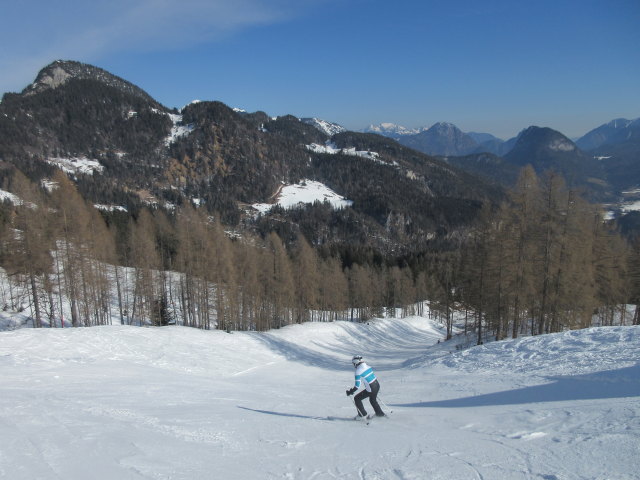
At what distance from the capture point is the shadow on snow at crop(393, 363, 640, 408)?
1005 cm

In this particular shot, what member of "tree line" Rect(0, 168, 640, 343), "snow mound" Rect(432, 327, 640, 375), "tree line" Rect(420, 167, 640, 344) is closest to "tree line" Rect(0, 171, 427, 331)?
"tree line" Rect(0, 168, 640, 343)

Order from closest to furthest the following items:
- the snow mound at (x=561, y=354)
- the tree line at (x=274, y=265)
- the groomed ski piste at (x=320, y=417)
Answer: the groomed ski piste at (x=320, y=417) < the snow mound at (x=561, y=354) < the tree line at (x=274, y=265)

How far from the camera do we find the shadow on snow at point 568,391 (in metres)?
10.0

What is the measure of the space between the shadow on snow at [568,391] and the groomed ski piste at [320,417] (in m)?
0.05

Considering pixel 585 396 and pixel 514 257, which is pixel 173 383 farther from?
pixel 514 257

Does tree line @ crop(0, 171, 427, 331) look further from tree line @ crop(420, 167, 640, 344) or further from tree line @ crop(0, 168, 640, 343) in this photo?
tree line @ crop(420, 167, 640, 344)

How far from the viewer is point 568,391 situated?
1074cm

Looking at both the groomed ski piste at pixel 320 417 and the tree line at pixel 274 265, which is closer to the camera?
the groomed ski piste at pixel 320 417

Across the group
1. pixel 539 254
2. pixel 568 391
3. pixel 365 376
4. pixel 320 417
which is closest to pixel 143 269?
pixel 320 417

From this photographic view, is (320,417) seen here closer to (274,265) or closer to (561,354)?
(561,354)

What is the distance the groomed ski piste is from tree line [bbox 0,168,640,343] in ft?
25.3

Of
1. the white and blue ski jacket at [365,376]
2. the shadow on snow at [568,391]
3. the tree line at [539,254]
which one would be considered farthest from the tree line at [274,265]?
the white and blue ski jacket at [365,376]

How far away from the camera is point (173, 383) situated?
15.6 meters

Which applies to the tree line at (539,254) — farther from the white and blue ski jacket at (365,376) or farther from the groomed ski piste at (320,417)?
the white and blue ski jacket at (365,376)
